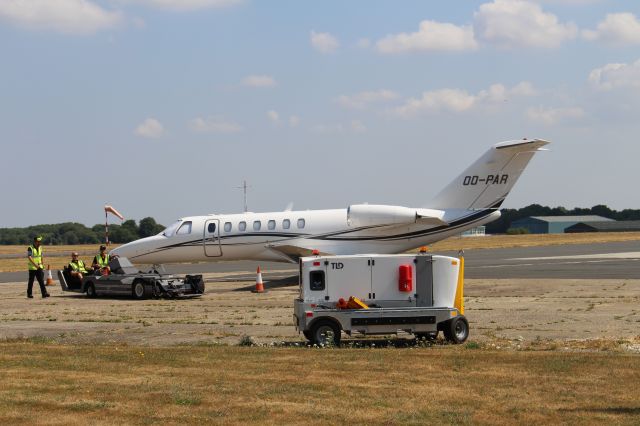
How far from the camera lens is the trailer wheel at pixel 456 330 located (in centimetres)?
1586

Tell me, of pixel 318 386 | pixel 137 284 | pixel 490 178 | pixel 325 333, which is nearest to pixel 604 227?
pixel 490 178

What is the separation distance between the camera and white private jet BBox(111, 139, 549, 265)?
3306cm

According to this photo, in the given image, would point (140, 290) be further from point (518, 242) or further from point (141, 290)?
point (518, 242)

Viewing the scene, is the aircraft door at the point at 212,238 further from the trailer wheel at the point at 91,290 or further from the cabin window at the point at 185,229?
the trailer wheel at the point at 91,290

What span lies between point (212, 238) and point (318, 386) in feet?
81.7

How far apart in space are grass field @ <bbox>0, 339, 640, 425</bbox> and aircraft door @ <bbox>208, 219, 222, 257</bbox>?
20529 mm

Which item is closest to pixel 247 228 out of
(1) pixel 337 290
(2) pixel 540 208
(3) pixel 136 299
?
(3) pixel 136 299

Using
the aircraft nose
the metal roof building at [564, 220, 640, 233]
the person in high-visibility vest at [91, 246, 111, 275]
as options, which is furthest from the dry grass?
the metal roof building at [564, 220, 640, 233]

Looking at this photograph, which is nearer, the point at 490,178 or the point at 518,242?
the point at 490,178

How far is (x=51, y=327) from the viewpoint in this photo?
66.9 feet

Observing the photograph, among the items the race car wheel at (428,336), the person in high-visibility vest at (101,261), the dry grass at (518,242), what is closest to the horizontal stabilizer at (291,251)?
the person in high-visibility vest at (101,261)

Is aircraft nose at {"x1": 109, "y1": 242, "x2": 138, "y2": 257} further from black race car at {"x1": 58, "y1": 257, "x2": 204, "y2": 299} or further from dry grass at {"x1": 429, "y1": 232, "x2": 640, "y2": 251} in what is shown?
dry grass at {"x1": 429, "y1": 232, "x2": 640, "y2": 251}

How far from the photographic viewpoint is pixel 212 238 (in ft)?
117

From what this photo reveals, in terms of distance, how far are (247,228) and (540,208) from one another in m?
148
